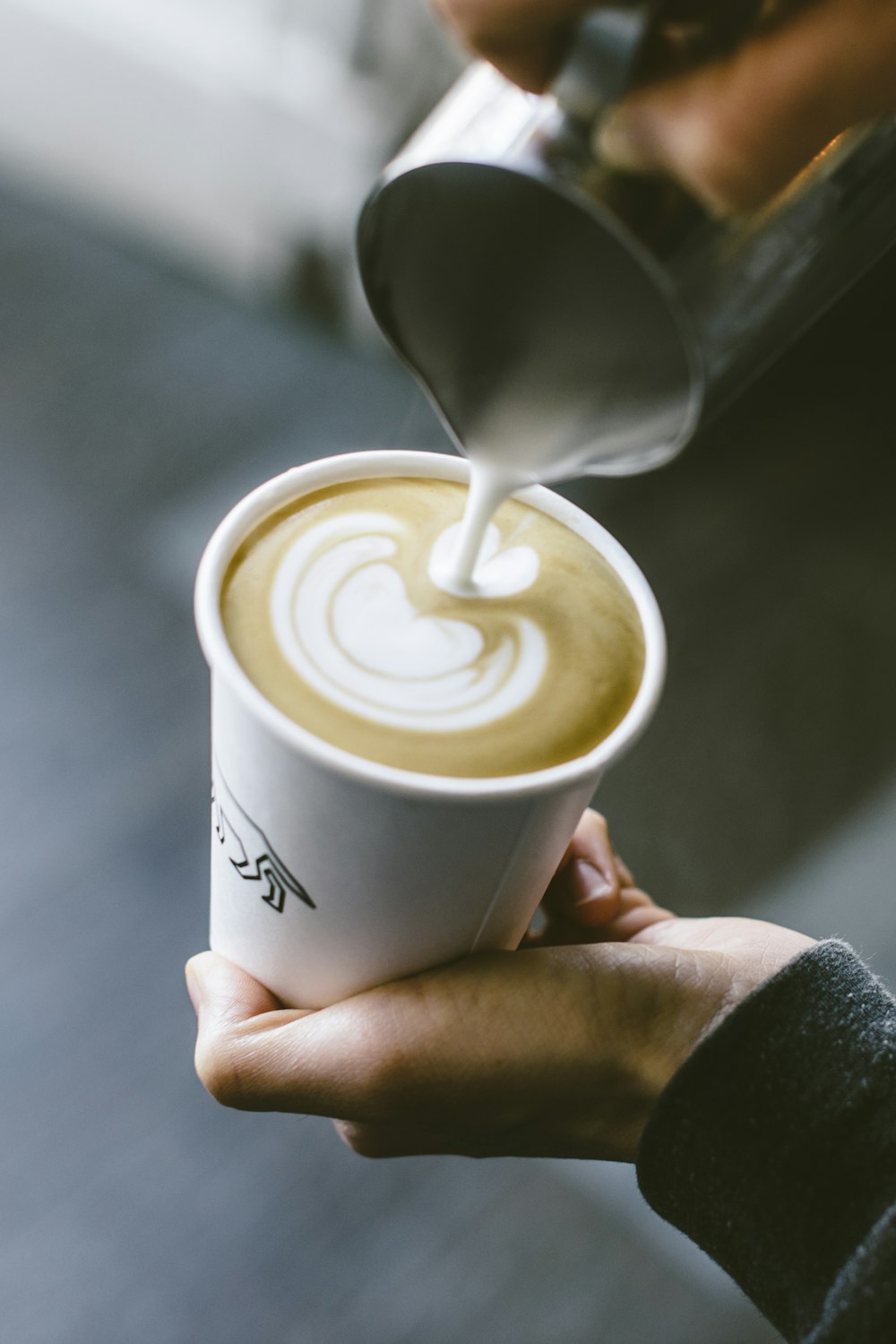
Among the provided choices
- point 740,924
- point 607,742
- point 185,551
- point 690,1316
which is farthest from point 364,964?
point 185,551

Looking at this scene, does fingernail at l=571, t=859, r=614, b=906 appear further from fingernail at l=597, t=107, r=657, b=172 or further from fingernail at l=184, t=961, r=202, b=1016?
fingernail at l=597, t=107, r=657, b=172

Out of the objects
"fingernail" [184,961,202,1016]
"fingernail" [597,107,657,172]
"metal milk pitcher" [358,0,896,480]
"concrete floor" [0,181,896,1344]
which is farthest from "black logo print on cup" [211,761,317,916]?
"concrete floor" [0,181,896,1344]

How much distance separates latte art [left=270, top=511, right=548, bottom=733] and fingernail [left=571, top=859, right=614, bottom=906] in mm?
342

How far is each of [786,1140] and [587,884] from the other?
0.28 meters

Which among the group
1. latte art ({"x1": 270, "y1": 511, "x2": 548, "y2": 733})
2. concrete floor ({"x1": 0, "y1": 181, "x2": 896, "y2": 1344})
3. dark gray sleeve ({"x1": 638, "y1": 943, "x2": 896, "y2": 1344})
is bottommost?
concrete floor ({"x1": 0, "y1": 181, "x2": 896, "y2": 1344})

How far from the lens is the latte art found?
0.62m

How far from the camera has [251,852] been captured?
0.68 meters

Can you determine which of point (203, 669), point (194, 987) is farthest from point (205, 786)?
point (194, 987)

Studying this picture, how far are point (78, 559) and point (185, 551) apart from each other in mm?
155

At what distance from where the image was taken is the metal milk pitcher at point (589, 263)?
1.35ft

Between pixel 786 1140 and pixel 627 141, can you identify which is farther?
pixel 786 1140

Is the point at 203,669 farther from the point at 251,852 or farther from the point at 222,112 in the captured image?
the point at 222,112

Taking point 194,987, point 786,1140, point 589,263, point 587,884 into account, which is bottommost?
point 194,987

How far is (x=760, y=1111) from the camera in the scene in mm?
708
